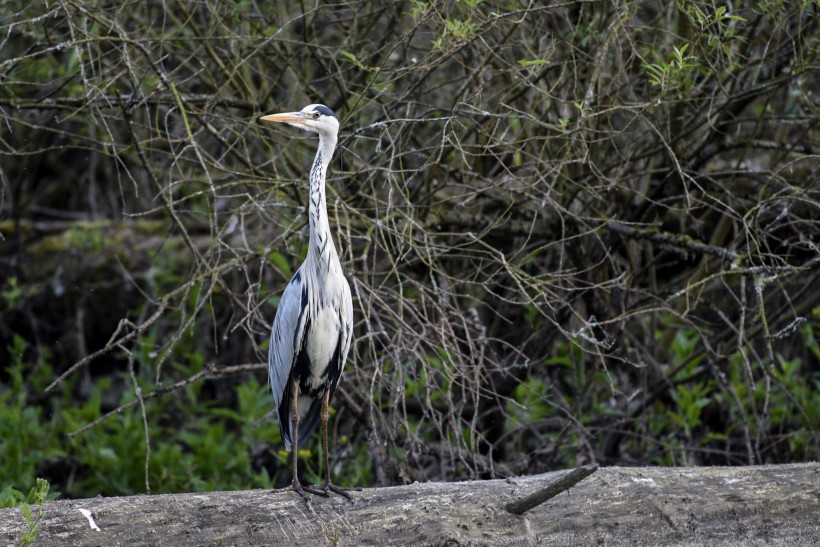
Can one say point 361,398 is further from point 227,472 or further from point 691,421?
point 691,421

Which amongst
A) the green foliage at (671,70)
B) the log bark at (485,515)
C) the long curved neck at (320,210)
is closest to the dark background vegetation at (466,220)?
the green foliage at (671,70)

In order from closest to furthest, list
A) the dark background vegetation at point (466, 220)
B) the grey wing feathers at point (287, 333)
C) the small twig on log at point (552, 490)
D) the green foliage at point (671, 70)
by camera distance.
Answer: the small twig on log at point (552, 490) < the green foliage at point (671, 70) < the grey wing feathers at point (287, 333) < the dark background vegetation at point (466, 220)

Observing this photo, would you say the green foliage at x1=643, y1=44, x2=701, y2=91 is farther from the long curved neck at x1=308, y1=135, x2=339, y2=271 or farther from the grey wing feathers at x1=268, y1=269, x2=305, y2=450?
the grey wing feathers at x1=268, y1=269, x2=305, y2=450

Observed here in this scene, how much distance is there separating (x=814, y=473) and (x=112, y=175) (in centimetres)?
575

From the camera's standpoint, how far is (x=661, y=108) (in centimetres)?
475

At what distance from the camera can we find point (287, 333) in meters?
3.99

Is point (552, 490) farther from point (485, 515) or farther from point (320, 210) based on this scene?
point (320, 210)

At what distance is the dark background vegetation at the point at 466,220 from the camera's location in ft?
13.2

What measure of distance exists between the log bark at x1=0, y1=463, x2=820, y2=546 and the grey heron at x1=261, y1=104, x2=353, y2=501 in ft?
1.10

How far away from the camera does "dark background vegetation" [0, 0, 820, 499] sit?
4012 millimetres

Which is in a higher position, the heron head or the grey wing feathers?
the heron head

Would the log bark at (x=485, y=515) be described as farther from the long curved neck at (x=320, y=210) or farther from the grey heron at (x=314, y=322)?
the long curved neck at (x=320, y=210)

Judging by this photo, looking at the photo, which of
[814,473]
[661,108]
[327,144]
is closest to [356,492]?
[327,144]

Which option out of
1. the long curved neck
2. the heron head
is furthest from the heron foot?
the heron head
